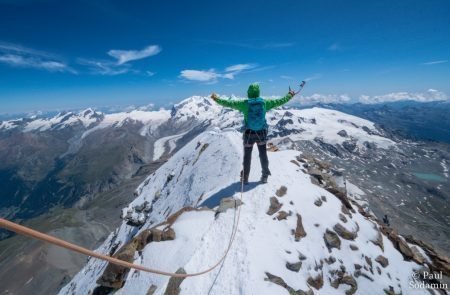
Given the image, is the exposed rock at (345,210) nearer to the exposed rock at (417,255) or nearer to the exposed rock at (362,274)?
the exposed rock at (362,274)

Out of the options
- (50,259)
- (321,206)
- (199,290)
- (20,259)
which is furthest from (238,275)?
(20,259)

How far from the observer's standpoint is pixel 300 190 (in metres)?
20.0

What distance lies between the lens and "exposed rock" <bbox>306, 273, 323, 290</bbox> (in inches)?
528

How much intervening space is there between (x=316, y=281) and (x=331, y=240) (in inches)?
146

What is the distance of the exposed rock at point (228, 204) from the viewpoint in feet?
52.7

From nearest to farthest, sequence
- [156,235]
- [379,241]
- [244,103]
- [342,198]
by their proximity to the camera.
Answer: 1. [156,235]
2. [244,103]
3. [379,241]
4. [342,198]

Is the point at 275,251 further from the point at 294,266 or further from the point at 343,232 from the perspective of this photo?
the point at 343,232

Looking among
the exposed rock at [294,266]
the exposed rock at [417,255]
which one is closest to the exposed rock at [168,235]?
the exposed rock at [294,266]

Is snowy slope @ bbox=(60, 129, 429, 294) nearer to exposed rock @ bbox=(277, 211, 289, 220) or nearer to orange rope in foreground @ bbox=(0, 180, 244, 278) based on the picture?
exposed rock @ bbox=(277, 211, 289, 220)

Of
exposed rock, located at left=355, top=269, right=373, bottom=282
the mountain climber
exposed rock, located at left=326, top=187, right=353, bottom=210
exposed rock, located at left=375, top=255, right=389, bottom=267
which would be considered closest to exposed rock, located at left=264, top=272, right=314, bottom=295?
exposed rock, located at left=355, top=269, right=373, bottom=282

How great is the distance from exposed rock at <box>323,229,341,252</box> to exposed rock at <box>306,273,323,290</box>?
8.67 feet

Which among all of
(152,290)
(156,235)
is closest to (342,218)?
(156,235)

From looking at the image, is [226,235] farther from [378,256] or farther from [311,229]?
[378,256]

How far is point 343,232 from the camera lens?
1784 centimetres
